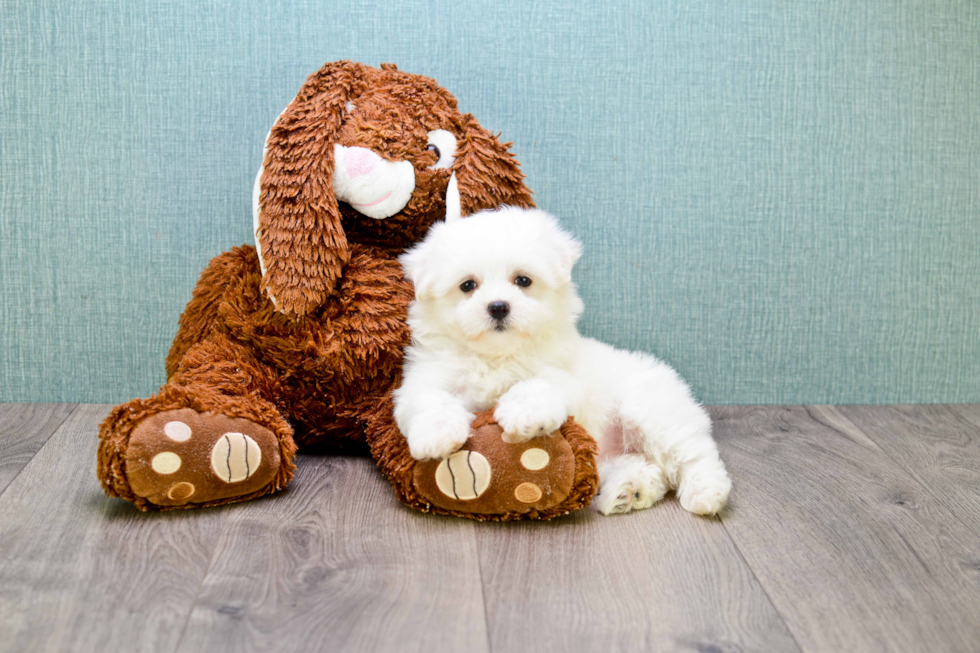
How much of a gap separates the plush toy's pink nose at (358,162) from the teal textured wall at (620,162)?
15.6 inches

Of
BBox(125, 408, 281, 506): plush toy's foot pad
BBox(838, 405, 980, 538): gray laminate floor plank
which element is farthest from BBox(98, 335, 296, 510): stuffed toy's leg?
BBox(838, 405, 980, 538): gray laminate floor plank

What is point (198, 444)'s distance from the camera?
125 centimetres

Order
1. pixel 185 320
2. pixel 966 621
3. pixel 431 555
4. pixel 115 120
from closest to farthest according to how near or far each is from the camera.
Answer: pixel 966 621, pixel 431 555, pixel 185 320, pixel 115 120

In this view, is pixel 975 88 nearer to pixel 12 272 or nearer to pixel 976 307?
pixel 976 307

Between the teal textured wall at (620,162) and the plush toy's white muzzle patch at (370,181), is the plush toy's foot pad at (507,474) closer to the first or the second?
the plush toy's white muzzle patch at (370,181)

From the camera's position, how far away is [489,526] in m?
1.27

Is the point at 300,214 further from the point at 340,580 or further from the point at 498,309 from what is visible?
the point at 340,580

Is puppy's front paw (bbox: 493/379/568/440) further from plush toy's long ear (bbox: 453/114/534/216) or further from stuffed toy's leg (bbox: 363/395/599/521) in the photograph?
plush toy's long ear (bbox: 453/114/534/216)

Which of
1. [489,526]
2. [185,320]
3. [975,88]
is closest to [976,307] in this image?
[975,88]

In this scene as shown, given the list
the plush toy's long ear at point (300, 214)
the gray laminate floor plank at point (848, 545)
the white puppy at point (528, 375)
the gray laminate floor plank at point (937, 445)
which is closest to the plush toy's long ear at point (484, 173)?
the white puppy at point (528, 375)

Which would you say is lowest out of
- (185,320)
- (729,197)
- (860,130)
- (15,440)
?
(15,440)

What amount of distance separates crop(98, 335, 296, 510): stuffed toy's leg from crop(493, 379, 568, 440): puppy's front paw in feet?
1.23

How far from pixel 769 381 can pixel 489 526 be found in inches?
36.7

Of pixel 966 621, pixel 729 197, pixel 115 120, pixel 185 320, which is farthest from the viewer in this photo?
pixel 729 197
